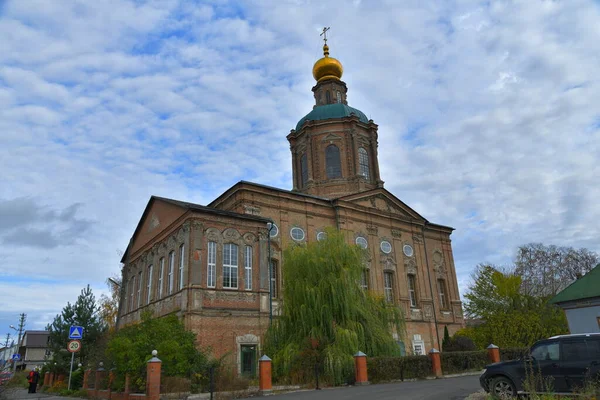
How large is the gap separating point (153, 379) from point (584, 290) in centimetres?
2141

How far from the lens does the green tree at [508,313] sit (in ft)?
84.7

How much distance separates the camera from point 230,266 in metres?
21.9

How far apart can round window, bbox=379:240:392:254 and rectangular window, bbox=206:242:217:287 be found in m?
13.4

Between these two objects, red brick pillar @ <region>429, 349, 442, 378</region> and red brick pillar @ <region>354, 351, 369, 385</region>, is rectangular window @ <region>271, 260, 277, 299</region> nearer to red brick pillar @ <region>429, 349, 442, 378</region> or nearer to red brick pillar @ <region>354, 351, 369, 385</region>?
red brick pillar @ <region>354, 351, 369, 385</region>

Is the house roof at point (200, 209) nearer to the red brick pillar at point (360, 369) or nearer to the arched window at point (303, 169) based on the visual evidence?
the red brick pillar at point (360, 369)

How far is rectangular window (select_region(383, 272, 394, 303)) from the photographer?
3014 centimetres

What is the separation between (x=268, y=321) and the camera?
71.5ft

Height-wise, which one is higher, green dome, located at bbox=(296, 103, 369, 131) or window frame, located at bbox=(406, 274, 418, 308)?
green dome, located at bbox=(296, 103, 369, 131)

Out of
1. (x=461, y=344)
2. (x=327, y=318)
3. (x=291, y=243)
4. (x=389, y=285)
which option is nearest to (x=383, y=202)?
(x=389, y=285)

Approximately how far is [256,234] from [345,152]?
13.2m

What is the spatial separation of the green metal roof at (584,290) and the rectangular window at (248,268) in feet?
53.7

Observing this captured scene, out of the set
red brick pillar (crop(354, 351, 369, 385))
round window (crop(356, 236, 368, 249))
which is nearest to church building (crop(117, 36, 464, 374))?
round window (crop(356, 236, 368, 249))

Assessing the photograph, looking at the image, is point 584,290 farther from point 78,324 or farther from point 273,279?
point 78,324

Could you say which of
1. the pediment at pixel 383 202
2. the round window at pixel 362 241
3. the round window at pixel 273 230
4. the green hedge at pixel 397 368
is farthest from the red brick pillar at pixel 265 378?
the pediment at pixel 383 202
